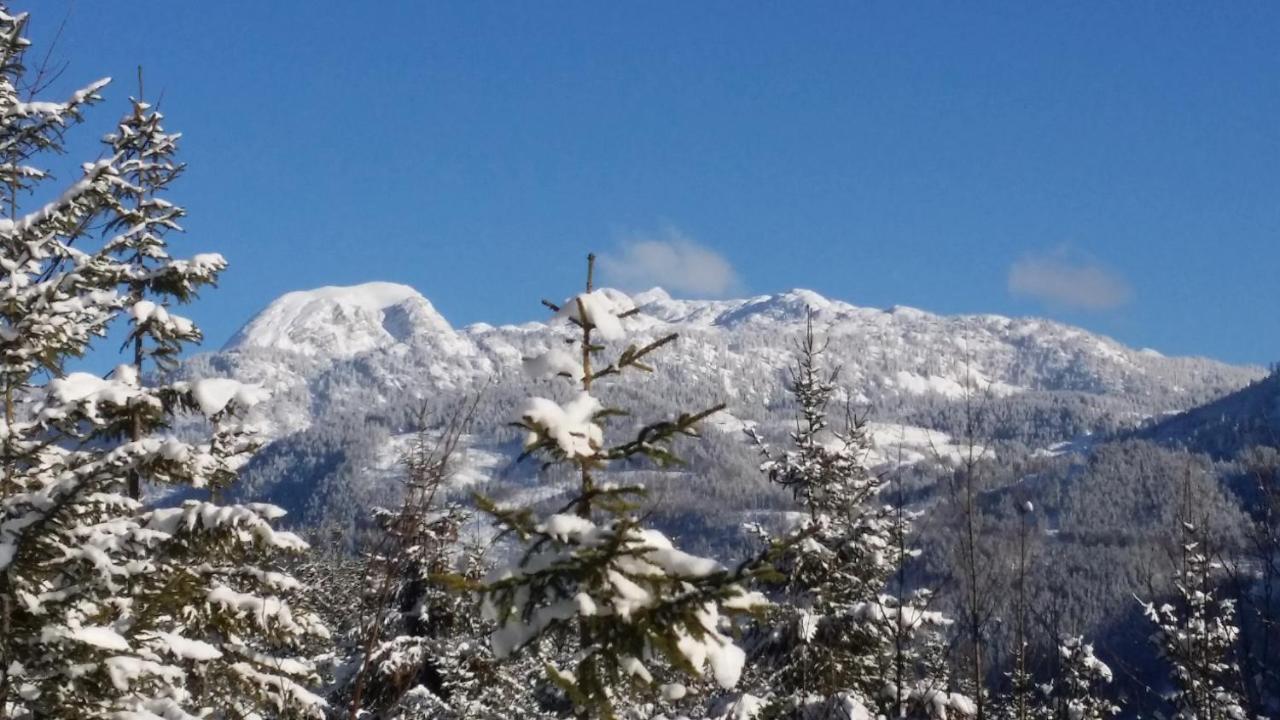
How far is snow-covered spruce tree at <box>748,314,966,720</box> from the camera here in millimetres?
13211

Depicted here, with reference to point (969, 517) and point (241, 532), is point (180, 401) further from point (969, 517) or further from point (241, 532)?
point (969, 517)

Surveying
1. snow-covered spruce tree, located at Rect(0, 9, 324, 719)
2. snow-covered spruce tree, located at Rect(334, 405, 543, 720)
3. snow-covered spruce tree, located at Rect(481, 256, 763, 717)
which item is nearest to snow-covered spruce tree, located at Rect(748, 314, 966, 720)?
snow-covered spruce tree, located at Rect(334, 405, 543, 720)

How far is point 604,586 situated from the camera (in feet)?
15.8

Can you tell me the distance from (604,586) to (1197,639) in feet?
32.9

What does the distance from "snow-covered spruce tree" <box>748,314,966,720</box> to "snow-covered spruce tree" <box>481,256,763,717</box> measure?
299 inches

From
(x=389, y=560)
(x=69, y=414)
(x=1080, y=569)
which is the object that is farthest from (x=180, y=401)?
(x=1080, y=569)

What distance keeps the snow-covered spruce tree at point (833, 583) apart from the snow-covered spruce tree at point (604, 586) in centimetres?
761

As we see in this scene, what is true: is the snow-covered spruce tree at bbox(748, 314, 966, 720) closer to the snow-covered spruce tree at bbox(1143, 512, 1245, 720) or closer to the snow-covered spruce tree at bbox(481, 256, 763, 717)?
the snow-covered spruce tree at bbox(1143, 512, 1245, 720)

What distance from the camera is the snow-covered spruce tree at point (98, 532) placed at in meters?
7.37

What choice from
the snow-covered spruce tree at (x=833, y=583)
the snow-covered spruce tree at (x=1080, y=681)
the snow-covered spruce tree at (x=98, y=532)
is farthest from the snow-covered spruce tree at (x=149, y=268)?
the snow-covered spruce tree at (x=1080, y=681)

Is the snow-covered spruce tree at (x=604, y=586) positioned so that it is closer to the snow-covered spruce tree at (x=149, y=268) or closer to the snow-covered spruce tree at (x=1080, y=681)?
the snow-covered spruce tree at (x=149, y=268)

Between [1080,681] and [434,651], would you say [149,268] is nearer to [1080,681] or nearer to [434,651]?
[434,651]

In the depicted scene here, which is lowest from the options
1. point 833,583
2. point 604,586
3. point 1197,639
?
point 604,586

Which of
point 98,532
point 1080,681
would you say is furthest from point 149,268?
point 1080,681
